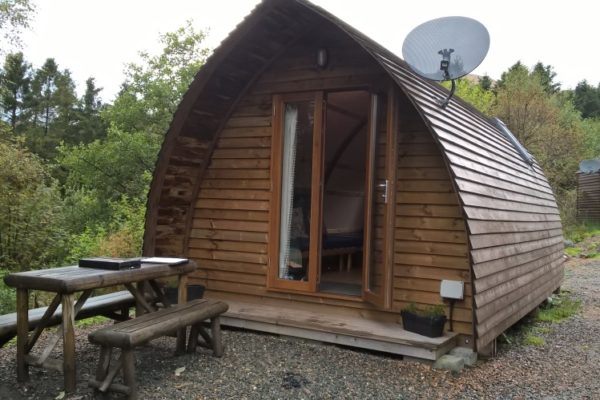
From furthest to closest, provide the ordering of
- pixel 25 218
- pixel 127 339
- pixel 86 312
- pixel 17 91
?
pixel 17 91, pixel 25 218, pixel 86 312, pixel 127 339

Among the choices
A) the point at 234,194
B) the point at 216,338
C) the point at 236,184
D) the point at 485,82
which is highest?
the point at 485,82

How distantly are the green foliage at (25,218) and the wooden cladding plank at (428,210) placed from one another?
9.35m

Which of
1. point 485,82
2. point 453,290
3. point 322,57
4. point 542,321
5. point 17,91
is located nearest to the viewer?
point 453,290

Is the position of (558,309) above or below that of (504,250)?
below

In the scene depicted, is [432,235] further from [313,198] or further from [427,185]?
[313,198]

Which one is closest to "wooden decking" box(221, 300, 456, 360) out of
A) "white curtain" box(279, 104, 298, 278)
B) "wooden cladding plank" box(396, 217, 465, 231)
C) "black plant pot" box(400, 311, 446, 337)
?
"black plant pot" box(400, 311, 446, 337)

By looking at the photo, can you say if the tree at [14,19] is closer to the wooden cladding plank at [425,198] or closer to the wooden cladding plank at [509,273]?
the wooden cladding plank at [425,198]

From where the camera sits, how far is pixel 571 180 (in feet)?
67.9

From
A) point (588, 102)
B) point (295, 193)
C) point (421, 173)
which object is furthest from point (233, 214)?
point (588, 102)

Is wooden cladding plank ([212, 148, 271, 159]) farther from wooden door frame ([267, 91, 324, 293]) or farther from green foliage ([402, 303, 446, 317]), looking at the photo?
green foliage ([402, 303, 446, 317])

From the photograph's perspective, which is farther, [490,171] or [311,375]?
[490,171]

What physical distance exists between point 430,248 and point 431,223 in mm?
220

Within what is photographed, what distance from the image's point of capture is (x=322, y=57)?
493 centimetres

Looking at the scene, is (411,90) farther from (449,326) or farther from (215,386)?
(215,386)
